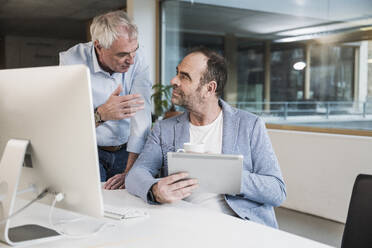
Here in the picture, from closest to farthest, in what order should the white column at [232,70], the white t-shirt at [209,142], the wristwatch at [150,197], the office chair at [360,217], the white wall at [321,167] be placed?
the office chair at [360,217], the wristwatch at [150,197], the white t-shirt at [209,142], the white wall at [321,167], the white column at [232,70]

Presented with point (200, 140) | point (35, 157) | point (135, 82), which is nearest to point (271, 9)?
point (135, 82)

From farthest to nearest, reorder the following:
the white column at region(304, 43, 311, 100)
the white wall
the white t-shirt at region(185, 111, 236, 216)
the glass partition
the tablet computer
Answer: the white column at region(304, 43, 311, 100), the glass partition, the white wall, the white t-shirt at region(185, 111, 236, 216), the tablet computer

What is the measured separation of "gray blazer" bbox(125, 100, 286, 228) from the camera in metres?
1.69

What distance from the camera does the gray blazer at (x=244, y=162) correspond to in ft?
5.53

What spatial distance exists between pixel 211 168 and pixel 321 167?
245 cm

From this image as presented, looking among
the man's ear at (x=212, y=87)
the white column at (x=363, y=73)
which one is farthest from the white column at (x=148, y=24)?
the man's ear at (x=212, y=87)

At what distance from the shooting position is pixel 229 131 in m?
1.89

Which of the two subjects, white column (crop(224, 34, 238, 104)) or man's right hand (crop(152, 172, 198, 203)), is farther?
white column (crop(224, 34, 238, 104))

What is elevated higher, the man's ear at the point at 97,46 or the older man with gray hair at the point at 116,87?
the man's ear at the point at 97,46

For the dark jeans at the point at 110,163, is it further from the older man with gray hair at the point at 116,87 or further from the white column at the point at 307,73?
the white column at the point at 307,73

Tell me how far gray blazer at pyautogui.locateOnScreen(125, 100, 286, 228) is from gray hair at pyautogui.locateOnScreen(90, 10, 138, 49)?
495 mm

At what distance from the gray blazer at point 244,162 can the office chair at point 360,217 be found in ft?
1.45

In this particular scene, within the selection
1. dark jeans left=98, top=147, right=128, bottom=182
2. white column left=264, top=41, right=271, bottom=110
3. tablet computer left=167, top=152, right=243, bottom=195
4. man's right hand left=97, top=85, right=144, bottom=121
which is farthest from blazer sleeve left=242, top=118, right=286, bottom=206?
white column left=264, top=41, right=271, bottom=110

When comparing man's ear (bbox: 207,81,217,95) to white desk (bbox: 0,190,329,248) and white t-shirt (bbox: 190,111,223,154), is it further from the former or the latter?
white desk (bbox: 0,190,329,248)
